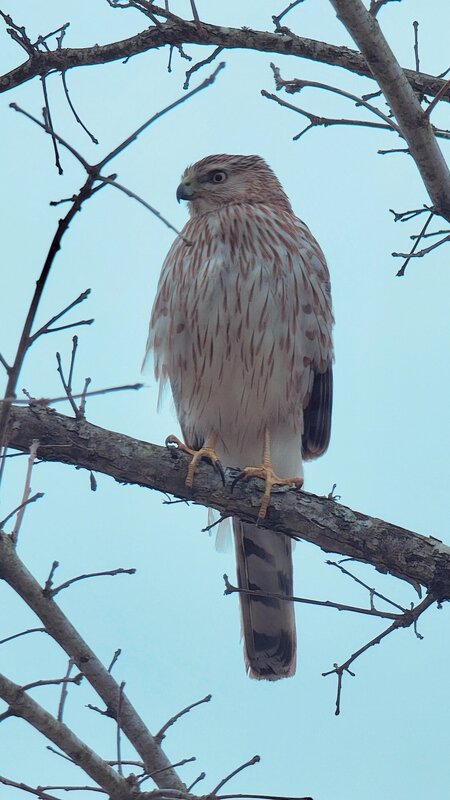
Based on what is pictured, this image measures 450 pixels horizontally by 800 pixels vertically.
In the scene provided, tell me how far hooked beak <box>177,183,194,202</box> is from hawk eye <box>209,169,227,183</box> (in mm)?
137

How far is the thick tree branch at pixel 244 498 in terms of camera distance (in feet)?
12.2

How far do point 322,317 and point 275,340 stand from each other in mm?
304

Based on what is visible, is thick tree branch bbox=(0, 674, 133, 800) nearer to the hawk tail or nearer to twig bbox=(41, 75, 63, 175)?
twig bbox=(41, 75, 63, 175)

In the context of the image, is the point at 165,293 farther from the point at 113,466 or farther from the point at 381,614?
the point at 381,614

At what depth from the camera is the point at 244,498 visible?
4082 millimetres

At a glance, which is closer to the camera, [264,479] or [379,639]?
[379,639]

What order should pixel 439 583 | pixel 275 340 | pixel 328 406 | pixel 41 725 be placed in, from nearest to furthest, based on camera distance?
pixel 41 725, pixel 439 583, pixel 275 340, pixel 328 406

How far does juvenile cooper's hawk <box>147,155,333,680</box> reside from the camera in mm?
4695

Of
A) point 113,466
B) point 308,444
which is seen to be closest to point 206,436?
point 308,444

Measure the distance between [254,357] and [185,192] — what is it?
1.07m

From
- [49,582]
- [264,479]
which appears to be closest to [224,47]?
[264,479]

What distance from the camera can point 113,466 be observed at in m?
3.87

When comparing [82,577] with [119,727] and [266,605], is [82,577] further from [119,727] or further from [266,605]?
[266,605]

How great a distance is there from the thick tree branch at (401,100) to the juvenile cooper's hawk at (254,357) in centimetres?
168
